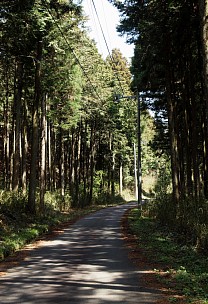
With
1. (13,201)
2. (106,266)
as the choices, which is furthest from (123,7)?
(106,266)

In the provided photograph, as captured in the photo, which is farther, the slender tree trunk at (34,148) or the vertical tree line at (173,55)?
the slender tree trunk at (34,148)

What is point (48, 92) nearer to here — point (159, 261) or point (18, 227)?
point (18, 227)

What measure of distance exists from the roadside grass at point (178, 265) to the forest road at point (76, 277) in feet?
1.89

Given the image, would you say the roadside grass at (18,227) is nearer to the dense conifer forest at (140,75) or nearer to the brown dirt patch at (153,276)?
the dense conifer forest at (140,75)

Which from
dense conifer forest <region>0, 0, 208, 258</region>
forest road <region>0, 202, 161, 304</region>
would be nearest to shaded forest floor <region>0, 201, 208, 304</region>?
forest road <region>0, 202, 161, 304</region>

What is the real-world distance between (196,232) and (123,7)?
35.3 feet

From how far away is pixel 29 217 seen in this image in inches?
661

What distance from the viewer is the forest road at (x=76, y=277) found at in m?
6.19

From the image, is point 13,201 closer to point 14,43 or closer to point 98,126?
point 14,43

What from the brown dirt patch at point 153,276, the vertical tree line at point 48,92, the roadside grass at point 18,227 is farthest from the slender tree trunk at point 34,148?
the brown dirt patch at point 153,276

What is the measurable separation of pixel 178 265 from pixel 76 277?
258cm

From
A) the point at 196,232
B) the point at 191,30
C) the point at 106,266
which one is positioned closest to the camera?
the point at 106,266

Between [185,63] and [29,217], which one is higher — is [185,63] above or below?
above

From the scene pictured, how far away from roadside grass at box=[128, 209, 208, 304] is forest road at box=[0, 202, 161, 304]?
0.58m
